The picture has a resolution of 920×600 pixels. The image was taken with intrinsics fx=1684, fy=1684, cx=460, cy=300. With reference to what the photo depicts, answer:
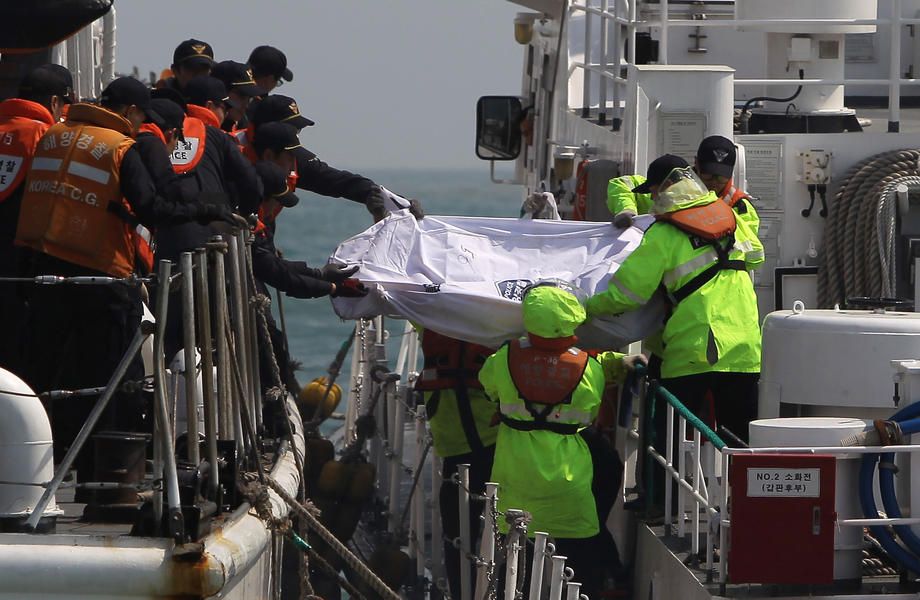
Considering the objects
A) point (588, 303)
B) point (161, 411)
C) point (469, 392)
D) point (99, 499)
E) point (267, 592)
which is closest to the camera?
point (161, 411)

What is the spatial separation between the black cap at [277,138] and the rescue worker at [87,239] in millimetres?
1444

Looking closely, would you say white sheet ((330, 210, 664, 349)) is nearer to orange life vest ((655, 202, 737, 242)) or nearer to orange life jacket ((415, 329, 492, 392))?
orange life vest ((655, 202, 737, 242))

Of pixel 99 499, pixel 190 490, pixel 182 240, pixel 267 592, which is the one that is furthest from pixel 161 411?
pixel 182 240

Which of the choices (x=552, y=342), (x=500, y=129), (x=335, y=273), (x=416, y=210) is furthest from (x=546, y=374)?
(x=500, y=129)

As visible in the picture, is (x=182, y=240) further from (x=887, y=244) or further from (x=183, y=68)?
(x=887, y=244)

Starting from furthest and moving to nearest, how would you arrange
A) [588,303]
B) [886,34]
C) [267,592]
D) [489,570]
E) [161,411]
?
[886,34] → [588,303] → [489,570] → [267,592] → [161,411]

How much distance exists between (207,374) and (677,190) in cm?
261

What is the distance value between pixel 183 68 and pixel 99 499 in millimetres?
3699

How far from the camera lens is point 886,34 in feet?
41.5

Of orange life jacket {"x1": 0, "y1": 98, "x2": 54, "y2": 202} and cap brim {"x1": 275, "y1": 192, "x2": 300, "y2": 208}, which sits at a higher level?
orange life jacket {"x1": 0, "y1": 98, "x2": 54, "y2": 202}

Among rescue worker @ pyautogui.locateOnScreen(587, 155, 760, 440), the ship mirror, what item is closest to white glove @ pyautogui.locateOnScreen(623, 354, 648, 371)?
rescue worker @ pyautogui.locateOnScreen(587, 155, 760, 440)

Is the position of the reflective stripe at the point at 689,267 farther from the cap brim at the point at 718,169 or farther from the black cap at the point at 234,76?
the black cap at the point at 234,76

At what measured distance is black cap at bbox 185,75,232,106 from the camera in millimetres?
8328

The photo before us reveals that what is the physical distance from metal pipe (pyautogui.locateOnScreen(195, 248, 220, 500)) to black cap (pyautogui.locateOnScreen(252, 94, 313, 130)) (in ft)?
8.88
